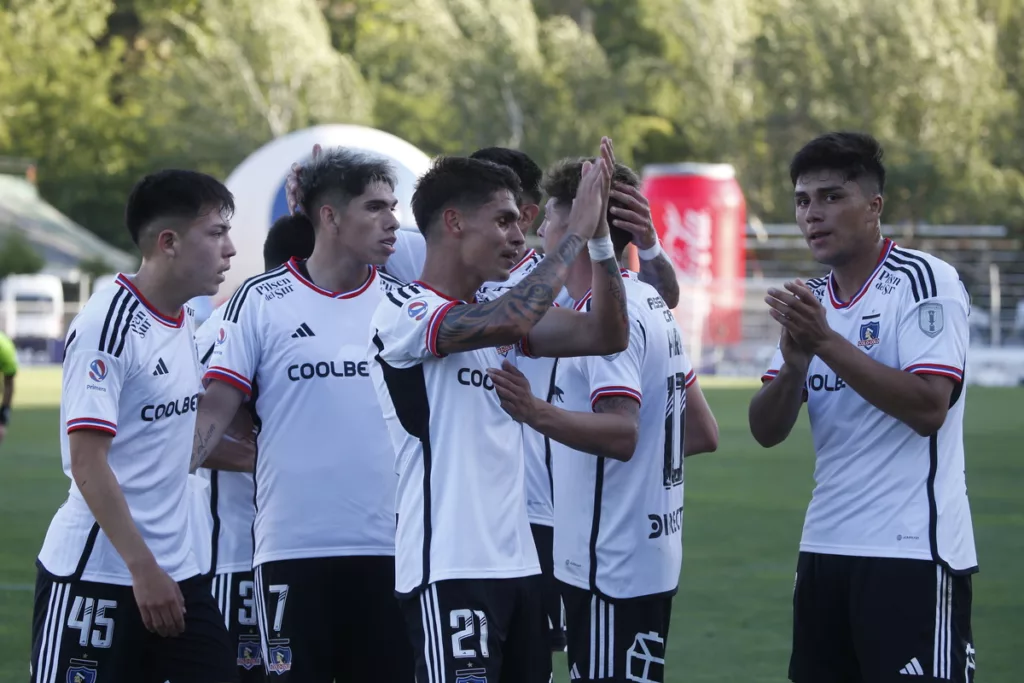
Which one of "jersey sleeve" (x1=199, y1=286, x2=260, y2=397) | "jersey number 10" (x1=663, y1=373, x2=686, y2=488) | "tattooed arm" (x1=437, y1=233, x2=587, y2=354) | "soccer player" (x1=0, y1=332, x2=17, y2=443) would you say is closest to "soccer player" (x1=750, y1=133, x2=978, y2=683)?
"jersey number 10" (x1=663, y1=373, x2=686, y2=488)

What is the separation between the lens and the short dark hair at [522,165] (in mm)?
6176

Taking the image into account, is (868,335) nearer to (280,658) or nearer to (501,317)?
(501,317)

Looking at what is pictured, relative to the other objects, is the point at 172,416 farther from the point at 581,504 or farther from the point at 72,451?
the point at 581,504

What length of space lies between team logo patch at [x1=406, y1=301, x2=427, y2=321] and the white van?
3670cm

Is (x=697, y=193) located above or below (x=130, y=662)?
above

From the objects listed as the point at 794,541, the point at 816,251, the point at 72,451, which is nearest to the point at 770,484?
the point at 794,541

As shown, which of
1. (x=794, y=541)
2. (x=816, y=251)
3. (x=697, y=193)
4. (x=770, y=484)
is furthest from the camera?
(x=697, y=193)

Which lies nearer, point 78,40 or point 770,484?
point 770,484

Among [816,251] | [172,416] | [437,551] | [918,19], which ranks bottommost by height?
[437,551]

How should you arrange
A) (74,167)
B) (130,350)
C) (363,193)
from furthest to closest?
(74,167), (363,193), (130,350)

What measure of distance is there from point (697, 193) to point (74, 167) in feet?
88.4

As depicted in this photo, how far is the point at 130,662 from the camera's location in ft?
15.2

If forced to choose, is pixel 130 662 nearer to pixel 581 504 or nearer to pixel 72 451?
pixel 72 451

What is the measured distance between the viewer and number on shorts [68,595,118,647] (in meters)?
4.54
